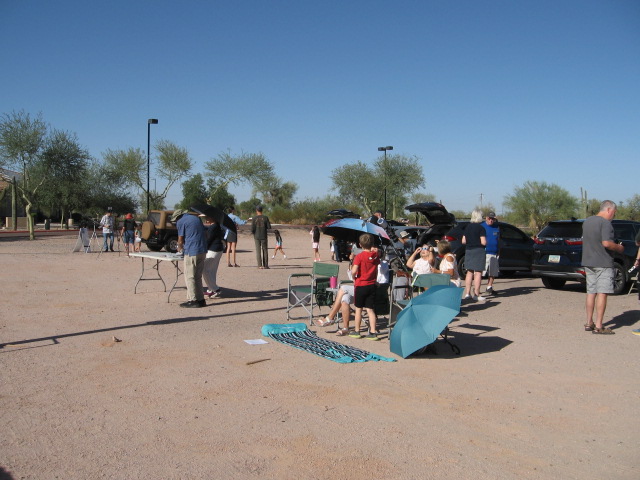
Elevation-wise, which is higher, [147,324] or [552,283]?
[552,283]

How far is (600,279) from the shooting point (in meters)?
8.12

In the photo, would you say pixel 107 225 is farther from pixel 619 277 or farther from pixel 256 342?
pixel 619 277

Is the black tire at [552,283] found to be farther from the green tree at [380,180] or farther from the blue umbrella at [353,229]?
the green tree at [380,180]

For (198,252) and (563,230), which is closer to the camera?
(198,252)

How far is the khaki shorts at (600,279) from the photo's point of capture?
26.4 ft

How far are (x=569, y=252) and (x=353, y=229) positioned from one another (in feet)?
18.5

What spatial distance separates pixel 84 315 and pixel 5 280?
497cm

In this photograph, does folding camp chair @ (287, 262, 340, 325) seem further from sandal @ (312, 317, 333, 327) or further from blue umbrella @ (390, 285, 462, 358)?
blue umbrella @ (390, 285, 462, 358)

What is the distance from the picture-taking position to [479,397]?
5.36 metres

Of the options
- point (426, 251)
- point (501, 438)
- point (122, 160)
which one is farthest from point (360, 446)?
point (122, 160)

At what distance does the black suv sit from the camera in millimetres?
12242

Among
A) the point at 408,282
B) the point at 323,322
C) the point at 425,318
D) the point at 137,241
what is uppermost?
the point at 137,241

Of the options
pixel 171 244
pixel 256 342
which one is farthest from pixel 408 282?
pixel 171 244

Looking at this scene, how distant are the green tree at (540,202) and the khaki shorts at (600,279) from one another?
39499 millimetres
